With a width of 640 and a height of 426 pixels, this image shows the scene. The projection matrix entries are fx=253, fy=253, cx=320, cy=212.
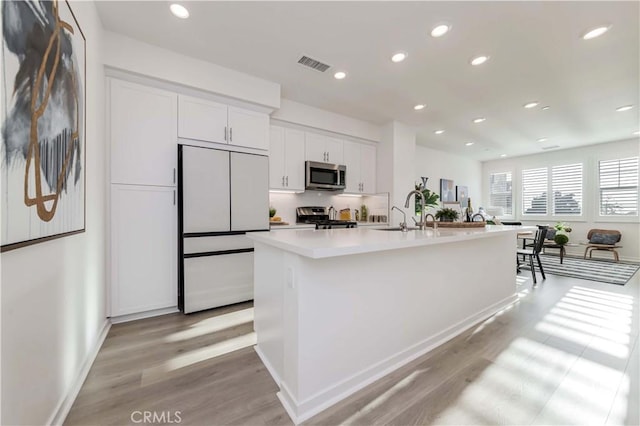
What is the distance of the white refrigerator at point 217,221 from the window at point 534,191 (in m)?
7.91

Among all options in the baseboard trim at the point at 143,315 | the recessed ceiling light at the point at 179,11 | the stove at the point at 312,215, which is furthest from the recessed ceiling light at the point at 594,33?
the baseboard trim at the point at 143,315

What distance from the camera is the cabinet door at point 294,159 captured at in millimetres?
3893

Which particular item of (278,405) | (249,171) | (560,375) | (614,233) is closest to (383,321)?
(278,405)

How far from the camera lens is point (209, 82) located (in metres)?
2.84

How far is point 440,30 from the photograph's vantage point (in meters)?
2.30

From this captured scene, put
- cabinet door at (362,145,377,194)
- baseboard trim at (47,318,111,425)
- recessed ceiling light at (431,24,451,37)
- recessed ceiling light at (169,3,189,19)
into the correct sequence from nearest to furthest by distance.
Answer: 1. baseboard trim at (47,318,111,425)
2. recessed ceiling light at (169,3,189,19)
3. recessed ceiling light at (431,24,451,37)
4. cabinet door at (362,145,377,194)

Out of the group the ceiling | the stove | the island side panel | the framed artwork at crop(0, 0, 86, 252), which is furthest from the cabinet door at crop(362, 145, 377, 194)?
the framed artwork at crop(0, 0, 86, 252)

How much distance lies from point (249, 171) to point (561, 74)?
3.90 m

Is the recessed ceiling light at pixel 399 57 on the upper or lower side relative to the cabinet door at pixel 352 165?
upper

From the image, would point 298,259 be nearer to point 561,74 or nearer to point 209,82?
point 209,82

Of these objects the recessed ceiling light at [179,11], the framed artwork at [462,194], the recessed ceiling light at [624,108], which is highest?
the recessed ceiling light at [179,11]

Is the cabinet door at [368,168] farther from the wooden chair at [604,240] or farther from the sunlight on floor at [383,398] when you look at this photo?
the wooden chair at [604,240]

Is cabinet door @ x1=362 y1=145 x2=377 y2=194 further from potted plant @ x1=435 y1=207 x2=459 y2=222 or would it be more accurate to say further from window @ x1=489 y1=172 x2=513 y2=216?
window @ x1=489 y1=172 x2=513 y2=216

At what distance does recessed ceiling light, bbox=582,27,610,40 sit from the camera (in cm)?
225
